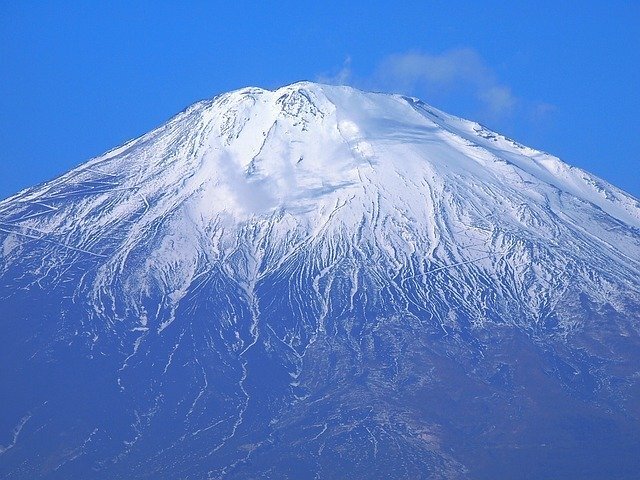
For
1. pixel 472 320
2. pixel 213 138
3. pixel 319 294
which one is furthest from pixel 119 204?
pixel 472 320

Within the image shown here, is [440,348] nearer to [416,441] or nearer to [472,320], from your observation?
[472,320]

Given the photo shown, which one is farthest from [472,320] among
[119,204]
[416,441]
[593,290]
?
[119,204]

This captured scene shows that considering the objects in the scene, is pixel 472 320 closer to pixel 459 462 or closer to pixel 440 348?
pixel 440 348

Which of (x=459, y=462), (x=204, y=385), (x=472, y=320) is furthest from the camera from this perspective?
(x=472, y=320)

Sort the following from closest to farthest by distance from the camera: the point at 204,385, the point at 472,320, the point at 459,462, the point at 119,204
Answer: the point at 459,462, the point at 204,385, the point at 472,320, the point at 119,204

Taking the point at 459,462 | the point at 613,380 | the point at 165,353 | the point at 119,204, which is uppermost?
the point at 119,204

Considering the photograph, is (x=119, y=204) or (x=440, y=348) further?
(x=119, y=204)

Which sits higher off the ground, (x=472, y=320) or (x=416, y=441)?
(x=472, y=320)
